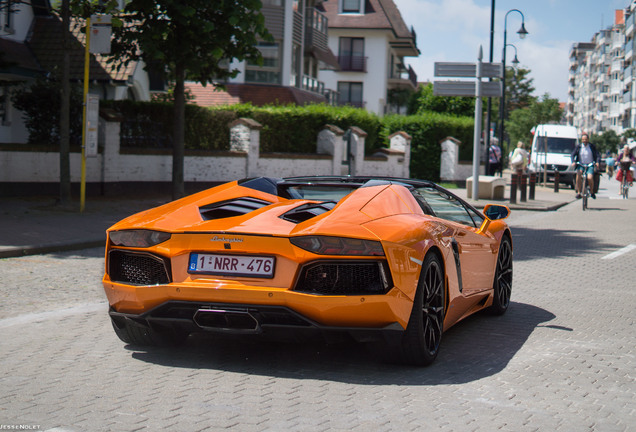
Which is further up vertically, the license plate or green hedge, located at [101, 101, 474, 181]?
green hedge, located at [101, 101, 474, 181]

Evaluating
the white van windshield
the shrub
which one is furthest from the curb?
the white van windshield

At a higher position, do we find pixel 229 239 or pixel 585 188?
pixel 229 239

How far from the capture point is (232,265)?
5.23 metres

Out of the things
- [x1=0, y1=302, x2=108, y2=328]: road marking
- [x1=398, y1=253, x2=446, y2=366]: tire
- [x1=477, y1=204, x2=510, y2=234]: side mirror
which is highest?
[x1=477, y1=204, x2=510, y2=234]: side mirror

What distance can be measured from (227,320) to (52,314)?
2748 mm

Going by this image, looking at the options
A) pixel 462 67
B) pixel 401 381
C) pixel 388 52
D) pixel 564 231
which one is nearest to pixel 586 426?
pixel 401 381

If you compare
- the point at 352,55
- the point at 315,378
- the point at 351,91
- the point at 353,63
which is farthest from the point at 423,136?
the point at 315,378

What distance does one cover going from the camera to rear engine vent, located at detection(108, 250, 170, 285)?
5.42m

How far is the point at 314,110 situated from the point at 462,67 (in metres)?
6.27

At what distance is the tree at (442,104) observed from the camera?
163 ft

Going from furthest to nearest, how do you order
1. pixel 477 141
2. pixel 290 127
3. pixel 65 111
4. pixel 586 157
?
pixel 290 127
pixel 477 141
pixel 586 157
pixel 65 111

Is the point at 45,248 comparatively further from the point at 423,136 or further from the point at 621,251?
the point at 423,136

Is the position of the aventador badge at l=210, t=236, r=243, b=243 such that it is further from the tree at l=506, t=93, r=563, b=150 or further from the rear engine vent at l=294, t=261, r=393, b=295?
the tree at l=506, t=93, r=563, b=150

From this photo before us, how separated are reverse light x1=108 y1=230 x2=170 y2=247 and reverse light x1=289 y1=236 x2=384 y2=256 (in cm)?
88
